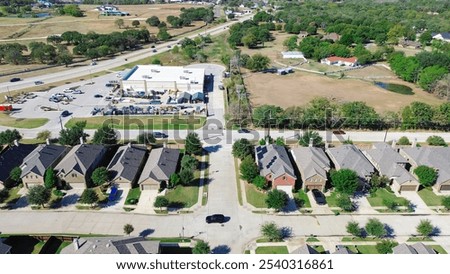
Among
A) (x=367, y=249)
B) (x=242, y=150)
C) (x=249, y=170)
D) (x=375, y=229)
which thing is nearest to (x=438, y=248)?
(x=375, y=229)

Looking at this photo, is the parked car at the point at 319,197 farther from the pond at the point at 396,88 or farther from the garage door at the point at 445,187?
the pond at the point at 396,88

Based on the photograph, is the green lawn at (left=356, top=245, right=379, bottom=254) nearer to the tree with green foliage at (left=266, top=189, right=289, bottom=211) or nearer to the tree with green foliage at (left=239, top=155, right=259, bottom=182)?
the tree with green foliage at (left=266, top=189, right=289, bottom=211)

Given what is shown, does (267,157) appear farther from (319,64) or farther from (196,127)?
(319,64)

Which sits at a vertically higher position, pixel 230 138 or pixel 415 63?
pixel 415 63

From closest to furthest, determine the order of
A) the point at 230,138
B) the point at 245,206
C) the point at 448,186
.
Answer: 1. the point at 245,206
2. the point at 448,186
3. the point at 230,138

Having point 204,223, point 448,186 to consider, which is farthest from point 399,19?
point 204,223

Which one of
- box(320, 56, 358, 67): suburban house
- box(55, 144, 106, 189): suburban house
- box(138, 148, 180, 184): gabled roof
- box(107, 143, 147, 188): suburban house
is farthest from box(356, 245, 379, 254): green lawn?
box(320, 56, 358, 67): suburban house

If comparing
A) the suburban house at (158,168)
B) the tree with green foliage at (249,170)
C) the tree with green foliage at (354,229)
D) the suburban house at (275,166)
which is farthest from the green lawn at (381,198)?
the suburban house at (158,168)
